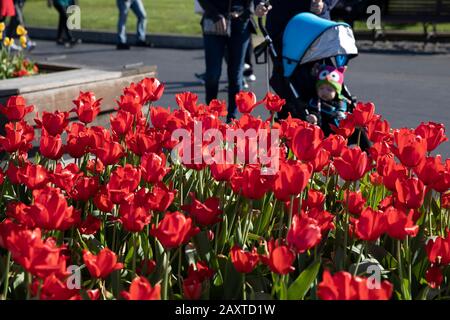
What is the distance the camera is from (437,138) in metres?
3.09

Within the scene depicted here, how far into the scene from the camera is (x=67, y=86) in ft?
23.6

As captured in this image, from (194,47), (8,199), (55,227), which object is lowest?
(194,47)

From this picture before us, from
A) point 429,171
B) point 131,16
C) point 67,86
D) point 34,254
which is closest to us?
point 34,254

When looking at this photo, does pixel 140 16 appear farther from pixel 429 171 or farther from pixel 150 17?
pixel 429 171

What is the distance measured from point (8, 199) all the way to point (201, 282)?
3.91 feet

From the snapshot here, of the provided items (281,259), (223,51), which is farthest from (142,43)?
(281,259)

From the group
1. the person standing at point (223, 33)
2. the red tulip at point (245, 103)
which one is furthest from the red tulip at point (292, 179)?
the person standing at point (223, 33)

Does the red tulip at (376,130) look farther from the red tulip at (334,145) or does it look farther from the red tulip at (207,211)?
the red tulip at (207,211)

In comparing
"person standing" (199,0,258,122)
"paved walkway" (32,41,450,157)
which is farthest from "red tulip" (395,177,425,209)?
"person standing" (199,0,258,122)

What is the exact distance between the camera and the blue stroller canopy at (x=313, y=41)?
6195mm

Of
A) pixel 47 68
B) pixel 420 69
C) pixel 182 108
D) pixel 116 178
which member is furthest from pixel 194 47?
pixel 116 178

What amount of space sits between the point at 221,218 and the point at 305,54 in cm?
375

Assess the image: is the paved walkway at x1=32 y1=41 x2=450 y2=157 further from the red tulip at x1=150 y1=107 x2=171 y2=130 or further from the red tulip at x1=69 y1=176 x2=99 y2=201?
the red tulip at x1=69 y1=176 x2=99 y2=201
